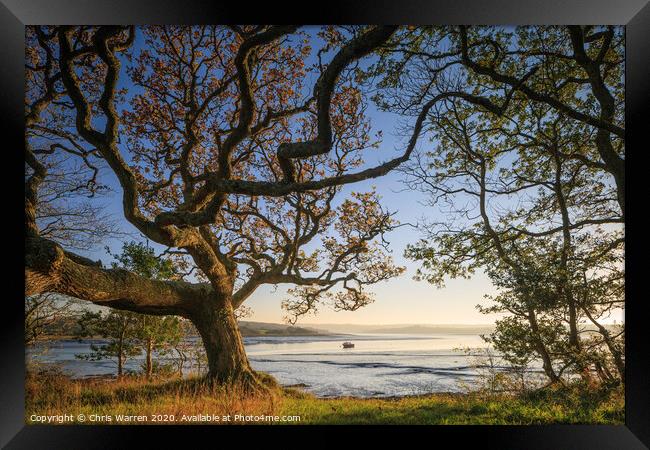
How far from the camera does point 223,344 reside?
3.73 m

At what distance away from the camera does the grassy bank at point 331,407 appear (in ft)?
10.9

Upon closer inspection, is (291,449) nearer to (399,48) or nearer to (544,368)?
(544,368)

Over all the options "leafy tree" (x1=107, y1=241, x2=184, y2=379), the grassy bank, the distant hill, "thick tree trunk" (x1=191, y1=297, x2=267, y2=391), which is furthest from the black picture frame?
the distant hill

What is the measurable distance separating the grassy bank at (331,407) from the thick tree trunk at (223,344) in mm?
233

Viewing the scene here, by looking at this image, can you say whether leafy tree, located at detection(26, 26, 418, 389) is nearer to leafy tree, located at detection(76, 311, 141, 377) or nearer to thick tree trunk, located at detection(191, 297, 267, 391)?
thick tree trunk, located at detection(191, 297, 267, 391)

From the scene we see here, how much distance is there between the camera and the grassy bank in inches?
130

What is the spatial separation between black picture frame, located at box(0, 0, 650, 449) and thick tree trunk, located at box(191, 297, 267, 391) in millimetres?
477

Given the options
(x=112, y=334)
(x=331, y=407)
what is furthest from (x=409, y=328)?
(x=112, y=334)

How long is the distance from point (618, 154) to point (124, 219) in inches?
192
